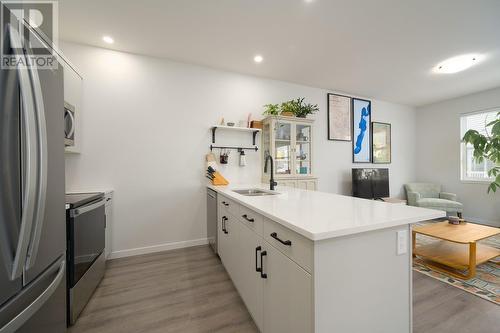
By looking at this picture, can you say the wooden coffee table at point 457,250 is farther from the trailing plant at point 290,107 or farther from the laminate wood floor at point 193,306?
the trailing plant at point 290,107

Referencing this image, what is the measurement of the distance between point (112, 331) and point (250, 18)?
9.84 feet

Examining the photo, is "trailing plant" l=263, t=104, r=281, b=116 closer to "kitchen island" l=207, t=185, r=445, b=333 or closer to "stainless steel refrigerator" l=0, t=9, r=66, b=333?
"kitchen island" l=207, t=185, r=445, b=333

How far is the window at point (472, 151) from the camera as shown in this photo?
402 cm

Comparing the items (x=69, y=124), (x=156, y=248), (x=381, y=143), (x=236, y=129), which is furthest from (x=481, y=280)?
(x=69, y=124)

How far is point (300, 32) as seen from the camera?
2.29 m

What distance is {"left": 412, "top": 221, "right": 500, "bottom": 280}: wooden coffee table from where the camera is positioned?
2.06 meters

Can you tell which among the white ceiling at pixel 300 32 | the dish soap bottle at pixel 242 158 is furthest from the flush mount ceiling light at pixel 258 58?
the dish soap bottle at pixel 242 158

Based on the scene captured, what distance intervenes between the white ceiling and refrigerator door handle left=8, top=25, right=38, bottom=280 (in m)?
1.61

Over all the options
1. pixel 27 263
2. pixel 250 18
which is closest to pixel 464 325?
pixel 27 263

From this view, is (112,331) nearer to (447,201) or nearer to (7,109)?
(7,109)

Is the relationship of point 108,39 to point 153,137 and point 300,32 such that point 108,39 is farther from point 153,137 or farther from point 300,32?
point 300,32

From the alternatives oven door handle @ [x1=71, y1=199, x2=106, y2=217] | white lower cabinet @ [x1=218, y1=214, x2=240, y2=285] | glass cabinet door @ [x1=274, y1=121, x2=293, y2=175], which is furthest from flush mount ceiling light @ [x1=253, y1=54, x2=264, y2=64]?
oven door handle @ [x1=71, y1=199, x2=106, y2=217]

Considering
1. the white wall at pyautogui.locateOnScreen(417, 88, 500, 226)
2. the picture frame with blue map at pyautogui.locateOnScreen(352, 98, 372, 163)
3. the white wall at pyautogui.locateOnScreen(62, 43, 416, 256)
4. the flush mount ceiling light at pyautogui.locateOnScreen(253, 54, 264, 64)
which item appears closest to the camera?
the white wall at pyautogui.locateOnScreen(62, 43, 416, 256)

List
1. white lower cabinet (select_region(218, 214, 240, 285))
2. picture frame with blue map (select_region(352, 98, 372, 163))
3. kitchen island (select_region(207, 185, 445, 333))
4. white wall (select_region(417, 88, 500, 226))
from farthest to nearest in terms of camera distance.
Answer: picture frame with blue map (select_region(352, 98, 372, 163)) → white wall (select_region(417, 88, 500, 226)) → white lower cabinet (select_region(218, 214, 240, 285)) → kitchen island (select_region(207, 185, 445, 333))
